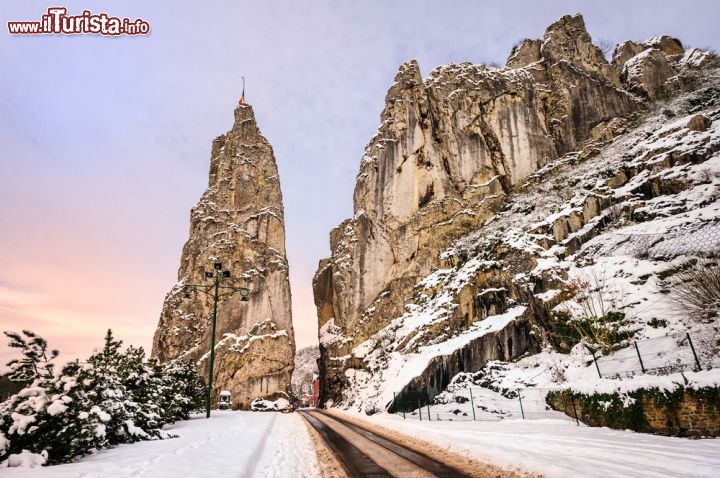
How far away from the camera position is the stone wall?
26.1 feet

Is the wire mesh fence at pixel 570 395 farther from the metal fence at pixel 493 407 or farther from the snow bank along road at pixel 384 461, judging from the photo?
the snow bank along road at pixel 384 461

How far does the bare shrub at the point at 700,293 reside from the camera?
13.9 m

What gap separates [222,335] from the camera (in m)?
53.5

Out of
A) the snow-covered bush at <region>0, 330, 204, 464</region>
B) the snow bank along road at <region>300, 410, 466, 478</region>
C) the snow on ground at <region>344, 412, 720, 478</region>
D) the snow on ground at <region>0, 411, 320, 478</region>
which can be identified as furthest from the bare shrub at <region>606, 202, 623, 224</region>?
the snow-covered bush at <region>0, 330, 204, 464</region>

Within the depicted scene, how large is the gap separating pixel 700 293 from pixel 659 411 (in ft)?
29.7

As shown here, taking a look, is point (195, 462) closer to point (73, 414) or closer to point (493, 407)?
point (73, 414)

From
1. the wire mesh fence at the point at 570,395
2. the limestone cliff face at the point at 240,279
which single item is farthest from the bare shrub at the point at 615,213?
the limestone cliff face at the point at 240,279

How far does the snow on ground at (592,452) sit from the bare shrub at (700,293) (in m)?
8.48

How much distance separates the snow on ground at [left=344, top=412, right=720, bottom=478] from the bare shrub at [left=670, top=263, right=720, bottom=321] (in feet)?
27.8

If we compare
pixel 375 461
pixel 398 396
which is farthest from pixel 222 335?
pixel 375 461

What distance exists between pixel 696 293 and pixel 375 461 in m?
16.3

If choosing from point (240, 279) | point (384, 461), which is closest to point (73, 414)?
point (384, 461)

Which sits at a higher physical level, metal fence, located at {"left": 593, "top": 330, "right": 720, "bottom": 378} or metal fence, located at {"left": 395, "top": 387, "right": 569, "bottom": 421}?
metal fence, located at {"left": 593, "top": 330, "right": 720, "bottom": 378}

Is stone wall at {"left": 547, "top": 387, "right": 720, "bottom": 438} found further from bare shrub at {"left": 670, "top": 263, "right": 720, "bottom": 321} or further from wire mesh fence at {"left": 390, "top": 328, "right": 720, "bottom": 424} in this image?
bare shrub at {"left": 670, "top": 263, "right": 720, "bottom": 321}
